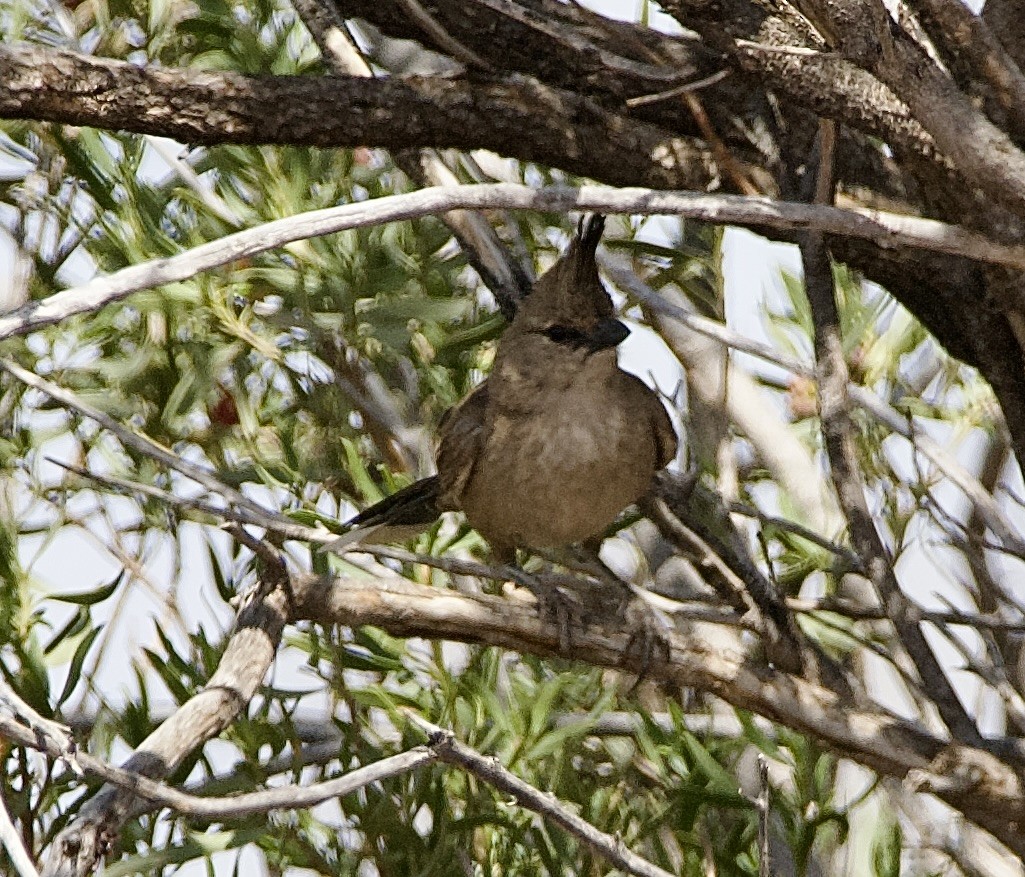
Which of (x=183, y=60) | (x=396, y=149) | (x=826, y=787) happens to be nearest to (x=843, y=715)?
(x=826, y=787)

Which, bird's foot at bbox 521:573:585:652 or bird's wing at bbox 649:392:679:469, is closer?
bird's foot at bbox 521:573:585:652

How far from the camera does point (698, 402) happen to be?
194 inches

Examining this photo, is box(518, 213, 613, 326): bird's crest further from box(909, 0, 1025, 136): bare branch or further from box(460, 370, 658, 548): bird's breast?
box(909, 0, 1025, 136): bare branch

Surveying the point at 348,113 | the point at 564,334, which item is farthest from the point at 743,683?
the point at 348,113

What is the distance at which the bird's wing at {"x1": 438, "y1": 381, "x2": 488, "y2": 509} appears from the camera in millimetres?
4570

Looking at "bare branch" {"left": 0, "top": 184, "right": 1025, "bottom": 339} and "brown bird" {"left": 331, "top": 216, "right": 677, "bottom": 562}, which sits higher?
"bare branch" {"left": 0, "top": 184, "right": 1025, "bottom": 339}

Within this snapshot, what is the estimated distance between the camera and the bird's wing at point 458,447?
4570 mm

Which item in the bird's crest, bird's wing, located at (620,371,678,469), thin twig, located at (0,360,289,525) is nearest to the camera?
thin twig, located at (0,360,289,525)

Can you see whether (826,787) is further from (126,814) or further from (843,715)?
(126,814)

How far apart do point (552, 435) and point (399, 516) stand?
0.50 m

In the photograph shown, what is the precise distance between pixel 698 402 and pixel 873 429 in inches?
21.0

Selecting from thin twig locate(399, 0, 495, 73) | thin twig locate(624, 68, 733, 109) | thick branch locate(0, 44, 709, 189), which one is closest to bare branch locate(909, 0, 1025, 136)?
thin twig locate(624, 68, 733, 109)

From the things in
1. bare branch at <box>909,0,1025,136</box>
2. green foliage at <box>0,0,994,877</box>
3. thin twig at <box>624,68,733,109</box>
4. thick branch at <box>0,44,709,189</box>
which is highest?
bare branch at <box>909,0,1025,136</box>

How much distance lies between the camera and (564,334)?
454cm
